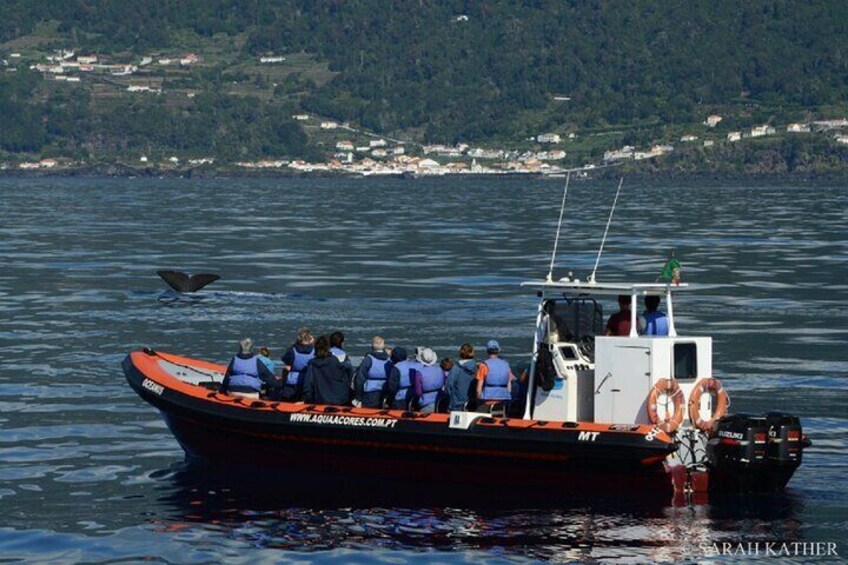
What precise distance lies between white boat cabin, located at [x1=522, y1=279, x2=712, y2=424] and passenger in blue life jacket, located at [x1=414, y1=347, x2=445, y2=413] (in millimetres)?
1340

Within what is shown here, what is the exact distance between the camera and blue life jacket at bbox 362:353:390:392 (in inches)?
985

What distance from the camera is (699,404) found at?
Result: 920 inches

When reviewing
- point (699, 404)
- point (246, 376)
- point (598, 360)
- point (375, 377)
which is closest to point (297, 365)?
point (246, 376)

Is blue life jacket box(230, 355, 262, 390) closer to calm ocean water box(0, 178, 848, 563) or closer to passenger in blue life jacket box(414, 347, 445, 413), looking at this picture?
calm ocean water box(0, 178, 848, 563)

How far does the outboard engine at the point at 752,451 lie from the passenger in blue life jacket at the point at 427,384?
3.92 m

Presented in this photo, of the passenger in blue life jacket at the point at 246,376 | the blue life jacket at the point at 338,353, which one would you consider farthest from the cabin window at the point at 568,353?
the passenger in blue life jacket at the point at 246,376

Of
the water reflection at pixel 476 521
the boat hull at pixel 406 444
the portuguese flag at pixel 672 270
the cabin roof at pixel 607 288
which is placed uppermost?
the portuguese flag at pixel 672 270

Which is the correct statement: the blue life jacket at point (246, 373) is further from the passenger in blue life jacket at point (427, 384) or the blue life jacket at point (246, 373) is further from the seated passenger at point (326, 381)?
the passenger in blue life jacket at point (427, 384)

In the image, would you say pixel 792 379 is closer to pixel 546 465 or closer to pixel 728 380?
pixel 728 380

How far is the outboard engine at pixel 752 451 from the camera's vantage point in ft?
74.9

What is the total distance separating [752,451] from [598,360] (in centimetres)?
230

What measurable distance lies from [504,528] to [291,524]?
2.68 meters

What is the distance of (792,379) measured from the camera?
3356 centimetres

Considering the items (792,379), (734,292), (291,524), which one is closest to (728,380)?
(792,379)
